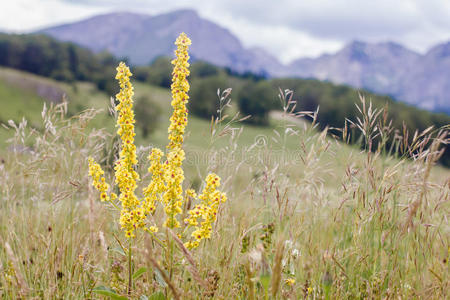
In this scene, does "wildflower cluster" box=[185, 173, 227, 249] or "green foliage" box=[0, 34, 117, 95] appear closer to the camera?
"wildflower cluster" box=[185, 173, 227, 249]

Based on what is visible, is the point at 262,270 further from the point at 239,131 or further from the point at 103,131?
the point at 103,131

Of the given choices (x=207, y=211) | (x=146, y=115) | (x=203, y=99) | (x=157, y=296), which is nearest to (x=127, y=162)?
(x=207, y=211)

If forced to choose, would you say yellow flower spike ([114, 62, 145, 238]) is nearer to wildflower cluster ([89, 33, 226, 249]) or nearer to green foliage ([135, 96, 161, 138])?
wildflower cluster ([89, 33, 226, 249])

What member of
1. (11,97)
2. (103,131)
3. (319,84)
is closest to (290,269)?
(103,131)

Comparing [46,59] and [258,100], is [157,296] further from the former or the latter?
[46,59]

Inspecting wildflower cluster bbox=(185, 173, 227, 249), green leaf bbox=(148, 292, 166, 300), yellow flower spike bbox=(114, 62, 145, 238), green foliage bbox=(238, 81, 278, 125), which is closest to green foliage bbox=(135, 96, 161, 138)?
green foliage bbox=(238, 81, 278, 125)

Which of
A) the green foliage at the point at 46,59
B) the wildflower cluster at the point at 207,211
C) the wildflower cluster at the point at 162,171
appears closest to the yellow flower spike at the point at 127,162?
the wildflower cluster at the point at 162,171

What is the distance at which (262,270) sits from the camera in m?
1.74

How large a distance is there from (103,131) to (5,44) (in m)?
90.7

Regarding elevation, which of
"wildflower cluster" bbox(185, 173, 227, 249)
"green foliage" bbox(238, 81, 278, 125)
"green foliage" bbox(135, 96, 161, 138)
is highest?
"wildflower cluster" bbox(185, 173, 227, 249)

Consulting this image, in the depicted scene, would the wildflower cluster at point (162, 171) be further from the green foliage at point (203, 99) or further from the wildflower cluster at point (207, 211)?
the green foliage at point (203, 99)

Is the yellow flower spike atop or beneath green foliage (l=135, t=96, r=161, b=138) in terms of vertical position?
atop

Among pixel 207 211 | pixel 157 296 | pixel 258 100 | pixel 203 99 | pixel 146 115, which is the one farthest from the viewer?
pixel 258 100

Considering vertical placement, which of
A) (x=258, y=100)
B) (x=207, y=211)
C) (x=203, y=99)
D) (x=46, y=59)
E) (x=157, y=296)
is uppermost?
(x=207, y=211)
